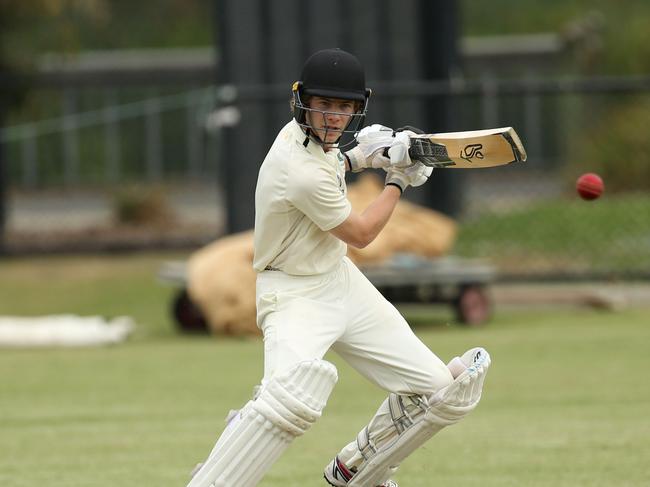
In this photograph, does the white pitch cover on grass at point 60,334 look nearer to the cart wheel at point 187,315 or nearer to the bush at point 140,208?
the cart wheel at point 187,315

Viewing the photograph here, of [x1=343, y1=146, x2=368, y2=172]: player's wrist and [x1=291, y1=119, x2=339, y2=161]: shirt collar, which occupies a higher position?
[x1=291, y1=119, x2=339, y2=161]: shirt collar

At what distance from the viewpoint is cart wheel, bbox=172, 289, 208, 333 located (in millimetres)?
11242

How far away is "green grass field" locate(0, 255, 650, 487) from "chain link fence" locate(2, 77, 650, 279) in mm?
1589

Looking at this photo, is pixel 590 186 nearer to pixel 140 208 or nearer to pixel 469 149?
pixel 469 149

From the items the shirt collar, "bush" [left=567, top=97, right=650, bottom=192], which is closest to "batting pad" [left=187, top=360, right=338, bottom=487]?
the shirt collar

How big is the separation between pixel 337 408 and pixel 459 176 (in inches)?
260

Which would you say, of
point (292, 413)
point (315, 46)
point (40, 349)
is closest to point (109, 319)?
point (40, 349)

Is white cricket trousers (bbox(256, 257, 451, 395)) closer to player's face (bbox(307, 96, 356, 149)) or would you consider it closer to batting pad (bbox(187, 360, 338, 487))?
batting pad (bbox(187, 360, 338, 487))

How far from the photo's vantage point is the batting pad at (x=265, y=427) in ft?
15.6

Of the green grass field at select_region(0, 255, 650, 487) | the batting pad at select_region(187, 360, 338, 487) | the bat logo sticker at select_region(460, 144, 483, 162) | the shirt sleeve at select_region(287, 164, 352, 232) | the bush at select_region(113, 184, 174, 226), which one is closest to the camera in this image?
the batting pad at select_region(187, 360, 338, 487)

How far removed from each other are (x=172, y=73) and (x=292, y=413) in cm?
2239

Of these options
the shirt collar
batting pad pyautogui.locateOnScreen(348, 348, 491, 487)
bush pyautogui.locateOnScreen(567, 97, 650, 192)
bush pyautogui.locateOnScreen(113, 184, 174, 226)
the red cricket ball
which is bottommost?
bush pyautogui.locateOnScreen(113, 184, 174, 226)

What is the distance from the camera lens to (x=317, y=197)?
500 cm

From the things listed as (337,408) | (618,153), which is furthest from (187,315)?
(618,153)
